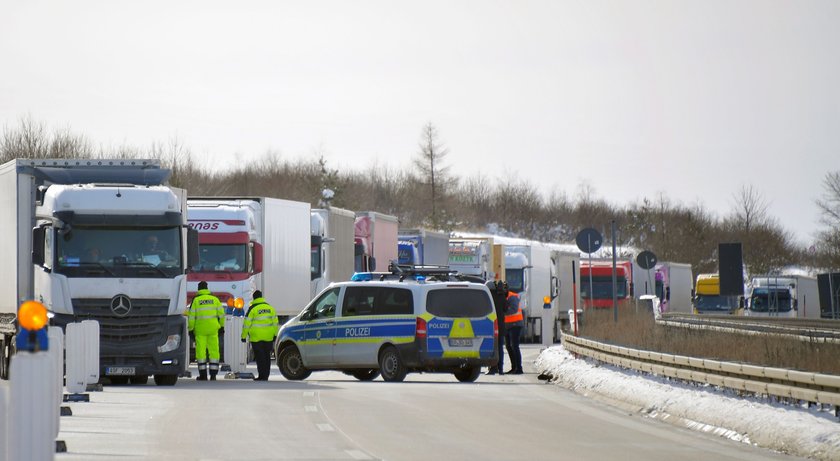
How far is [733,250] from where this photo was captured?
57.9 metres

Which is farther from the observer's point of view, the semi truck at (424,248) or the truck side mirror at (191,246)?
the semi truck at (424,248)

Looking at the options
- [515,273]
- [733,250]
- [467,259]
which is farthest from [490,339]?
[733,250]

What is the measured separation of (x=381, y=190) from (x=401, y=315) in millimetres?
113232

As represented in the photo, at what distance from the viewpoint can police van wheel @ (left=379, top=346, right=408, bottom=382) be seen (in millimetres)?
26062

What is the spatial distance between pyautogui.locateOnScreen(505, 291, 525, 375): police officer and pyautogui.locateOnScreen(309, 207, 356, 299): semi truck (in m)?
9.38

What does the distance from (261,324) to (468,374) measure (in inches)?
155

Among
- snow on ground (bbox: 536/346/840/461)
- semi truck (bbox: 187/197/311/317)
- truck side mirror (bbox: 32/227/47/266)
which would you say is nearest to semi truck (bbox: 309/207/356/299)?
semi truck (bbox: 187/197/311/317)

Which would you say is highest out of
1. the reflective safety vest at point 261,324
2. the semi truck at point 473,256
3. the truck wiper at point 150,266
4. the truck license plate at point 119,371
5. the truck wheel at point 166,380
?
the semi truck at point 473,256

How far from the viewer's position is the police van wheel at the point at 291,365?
27.6 metres

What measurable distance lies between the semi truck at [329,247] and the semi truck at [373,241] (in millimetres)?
1228

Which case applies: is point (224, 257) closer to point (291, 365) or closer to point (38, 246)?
point (291, 365)

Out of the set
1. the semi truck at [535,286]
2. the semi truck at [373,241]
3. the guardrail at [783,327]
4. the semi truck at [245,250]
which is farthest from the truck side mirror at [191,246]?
the semi truck at [535,286]

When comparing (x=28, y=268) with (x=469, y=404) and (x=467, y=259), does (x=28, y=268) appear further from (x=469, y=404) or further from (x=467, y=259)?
(x=467, y=259)

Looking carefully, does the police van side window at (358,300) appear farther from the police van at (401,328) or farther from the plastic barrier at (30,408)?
the plastic barrier at (30,408)
